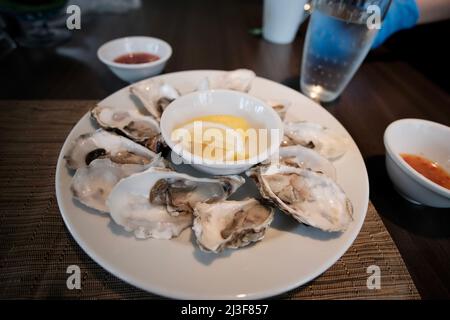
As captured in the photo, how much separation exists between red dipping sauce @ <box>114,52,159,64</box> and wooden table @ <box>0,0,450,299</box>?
0.35 ft

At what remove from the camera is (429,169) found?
3.00 ft

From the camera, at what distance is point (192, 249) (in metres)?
0.63

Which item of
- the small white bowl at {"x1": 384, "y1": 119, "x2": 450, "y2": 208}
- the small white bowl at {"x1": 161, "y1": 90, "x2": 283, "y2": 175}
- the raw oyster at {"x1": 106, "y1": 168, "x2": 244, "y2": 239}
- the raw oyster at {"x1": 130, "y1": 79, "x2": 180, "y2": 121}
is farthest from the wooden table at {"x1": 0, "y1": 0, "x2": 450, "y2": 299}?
the raw oyster at {"x1": 106, "y1": 168, "x2": 244, "y2": 239}

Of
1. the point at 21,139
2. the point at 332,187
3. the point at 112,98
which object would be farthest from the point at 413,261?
the point at 21,139

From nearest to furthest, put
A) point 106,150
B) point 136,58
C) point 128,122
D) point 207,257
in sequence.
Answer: point 207,257, point 106,150, point 128,122, point 136,58

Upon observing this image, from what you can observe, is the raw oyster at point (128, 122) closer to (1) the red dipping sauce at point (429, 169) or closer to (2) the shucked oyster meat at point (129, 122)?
(2) the shucked oyster meat at point (129, 122)

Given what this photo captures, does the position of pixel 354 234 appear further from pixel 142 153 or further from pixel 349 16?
pixel 349 16

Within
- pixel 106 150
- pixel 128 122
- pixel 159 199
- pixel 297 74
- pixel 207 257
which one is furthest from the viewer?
pixel 297 74

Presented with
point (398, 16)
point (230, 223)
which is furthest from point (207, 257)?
point (398, 16)

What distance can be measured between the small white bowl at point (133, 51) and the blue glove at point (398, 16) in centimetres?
131

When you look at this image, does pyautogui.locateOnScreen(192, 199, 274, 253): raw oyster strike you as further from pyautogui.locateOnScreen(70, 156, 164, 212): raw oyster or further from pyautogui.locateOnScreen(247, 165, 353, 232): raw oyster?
pyautogui.locateOnScreen(70, 156, 164, 212): raw oyster

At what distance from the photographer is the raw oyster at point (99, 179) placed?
68 cm

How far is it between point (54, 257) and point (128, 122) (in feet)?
1.54

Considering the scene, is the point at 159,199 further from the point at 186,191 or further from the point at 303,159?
the point at 303,159
